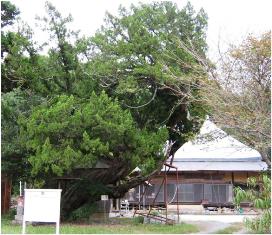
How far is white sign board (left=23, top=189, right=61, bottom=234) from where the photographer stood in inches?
344

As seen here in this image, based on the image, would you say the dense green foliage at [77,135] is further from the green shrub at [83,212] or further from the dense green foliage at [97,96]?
the green shrub at [83,212]

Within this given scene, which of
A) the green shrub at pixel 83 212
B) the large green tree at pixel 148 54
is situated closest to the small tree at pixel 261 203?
the large green tree at pixel 148 54

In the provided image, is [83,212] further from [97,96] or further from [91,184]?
[97,96]

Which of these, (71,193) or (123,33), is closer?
(123,33)

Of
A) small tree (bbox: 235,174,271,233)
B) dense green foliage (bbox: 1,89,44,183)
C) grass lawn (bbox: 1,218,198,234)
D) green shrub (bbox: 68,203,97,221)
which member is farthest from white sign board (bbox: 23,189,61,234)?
green shrub (bbox: 68,203,97,221)

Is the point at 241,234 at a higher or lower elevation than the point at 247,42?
lower

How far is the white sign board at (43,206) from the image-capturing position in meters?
8.73

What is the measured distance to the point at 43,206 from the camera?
8781 millimetres

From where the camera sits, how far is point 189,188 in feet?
78.8

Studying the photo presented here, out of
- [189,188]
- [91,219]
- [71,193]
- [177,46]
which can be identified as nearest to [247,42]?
[177,46]

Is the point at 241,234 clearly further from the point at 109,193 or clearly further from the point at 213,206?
the point at 213,206

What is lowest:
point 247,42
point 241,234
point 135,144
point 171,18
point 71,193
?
point 241,234

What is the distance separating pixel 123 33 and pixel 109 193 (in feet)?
18.7

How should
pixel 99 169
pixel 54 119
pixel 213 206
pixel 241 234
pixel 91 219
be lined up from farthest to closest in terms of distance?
pixel 213 206, pixel 91 219, pixel 99 169, pixel 54 119, pixel 241 234
